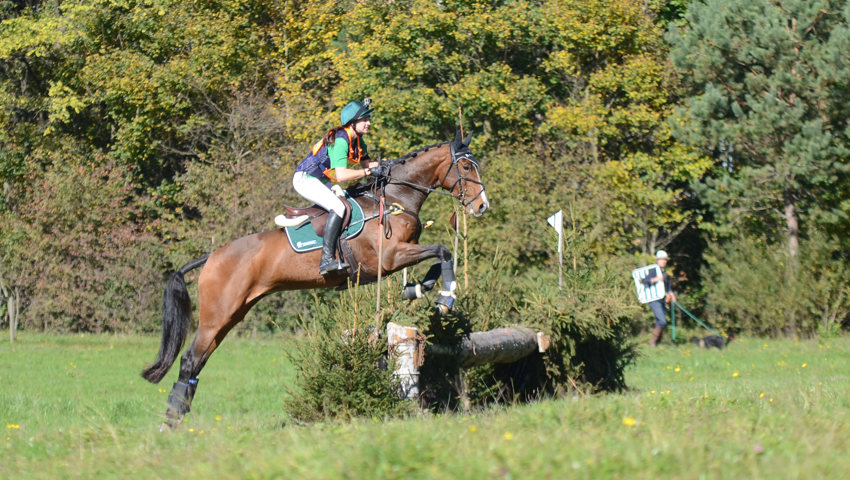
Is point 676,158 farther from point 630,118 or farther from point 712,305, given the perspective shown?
point 712,305

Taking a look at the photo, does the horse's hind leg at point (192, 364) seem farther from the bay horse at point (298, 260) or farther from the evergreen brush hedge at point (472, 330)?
the evergreen brush hedge at point (472, 330)

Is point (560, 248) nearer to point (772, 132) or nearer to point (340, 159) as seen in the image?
point (340, 159)

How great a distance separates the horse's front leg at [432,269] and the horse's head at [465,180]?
69cm

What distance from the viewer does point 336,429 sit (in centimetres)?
671

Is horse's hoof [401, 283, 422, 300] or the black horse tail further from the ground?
horse's hoof [401, 283, 422, 300]

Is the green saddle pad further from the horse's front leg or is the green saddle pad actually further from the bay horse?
the horse's front leg

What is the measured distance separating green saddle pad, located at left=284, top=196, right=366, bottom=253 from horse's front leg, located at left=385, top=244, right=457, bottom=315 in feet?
1.62

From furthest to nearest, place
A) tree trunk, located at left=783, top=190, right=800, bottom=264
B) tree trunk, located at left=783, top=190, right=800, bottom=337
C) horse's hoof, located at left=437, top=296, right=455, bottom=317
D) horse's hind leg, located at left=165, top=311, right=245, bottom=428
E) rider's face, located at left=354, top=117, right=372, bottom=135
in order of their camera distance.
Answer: tree trunk, located at left=783, top=190, right=800, bottom=264
tree trunk, located at left=783, top=190, right=800, bottom=337
rider's face, located at left=354, top=117, right=372, bottom=135
horse's hind leg, located at left=165, top=311, right=245, bottom=428
horse's hoof, located at left=437, top=296, right=455, bottom=317

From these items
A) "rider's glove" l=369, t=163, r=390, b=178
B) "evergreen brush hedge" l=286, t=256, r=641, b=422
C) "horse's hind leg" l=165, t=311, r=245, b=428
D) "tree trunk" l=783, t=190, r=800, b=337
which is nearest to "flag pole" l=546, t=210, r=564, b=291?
"evergreen brush hedge" l=286, t=256, r=641, b=422

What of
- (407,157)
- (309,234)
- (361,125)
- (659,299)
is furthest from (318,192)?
(659,299)

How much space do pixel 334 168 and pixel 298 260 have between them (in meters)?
0.99

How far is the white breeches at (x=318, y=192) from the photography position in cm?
976

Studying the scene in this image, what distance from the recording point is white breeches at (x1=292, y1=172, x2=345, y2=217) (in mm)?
9758

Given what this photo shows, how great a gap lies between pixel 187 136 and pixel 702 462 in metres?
26.0
